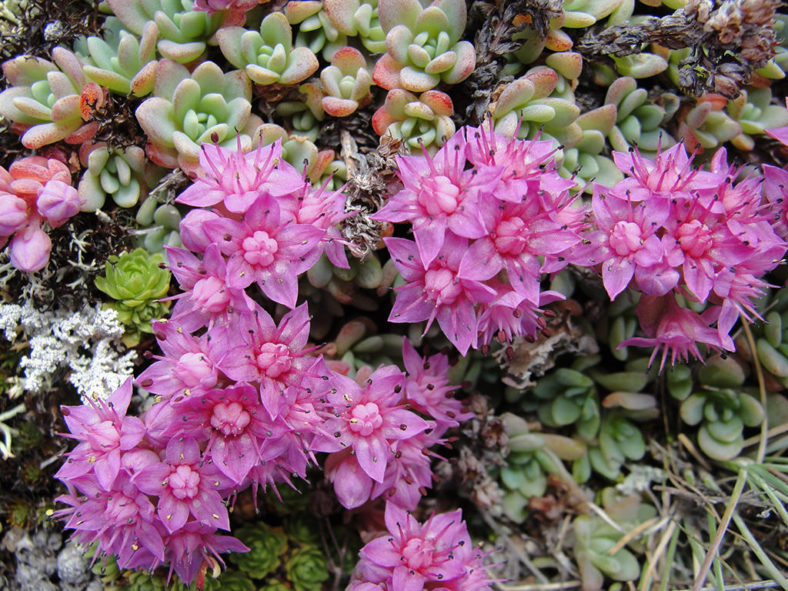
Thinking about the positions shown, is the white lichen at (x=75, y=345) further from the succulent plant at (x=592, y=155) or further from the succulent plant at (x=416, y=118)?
the succulent plant at (x=592, y=155)

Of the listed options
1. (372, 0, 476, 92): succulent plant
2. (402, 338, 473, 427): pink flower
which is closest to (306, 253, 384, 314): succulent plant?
(402, 338, 473, 427): pink flower

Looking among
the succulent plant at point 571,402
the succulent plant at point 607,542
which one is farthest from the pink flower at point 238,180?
the succulent plant at point 607,542

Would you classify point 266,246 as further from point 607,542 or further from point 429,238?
point 607,542

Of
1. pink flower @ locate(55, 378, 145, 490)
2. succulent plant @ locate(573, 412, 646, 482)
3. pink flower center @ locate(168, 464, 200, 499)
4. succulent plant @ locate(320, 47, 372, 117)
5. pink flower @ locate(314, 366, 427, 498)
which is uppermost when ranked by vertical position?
succulent plant @ locate(320, 47, 372, 117)

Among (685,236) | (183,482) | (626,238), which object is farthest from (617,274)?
(183,482)

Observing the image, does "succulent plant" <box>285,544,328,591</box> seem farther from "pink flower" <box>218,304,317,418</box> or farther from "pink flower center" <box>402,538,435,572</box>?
"pink flower" <box>218,304,317,418</box>

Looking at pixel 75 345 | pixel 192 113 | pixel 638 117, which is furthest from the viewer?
pixel 638 117
